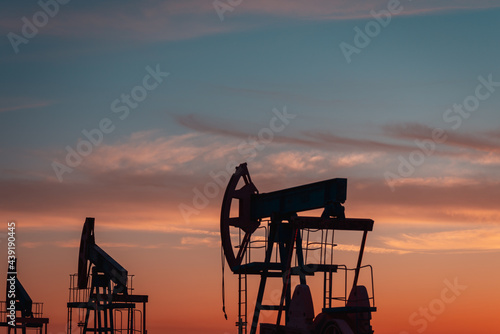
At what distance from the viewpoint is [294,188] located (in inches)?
1089

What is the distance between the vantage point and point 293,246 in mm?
24859

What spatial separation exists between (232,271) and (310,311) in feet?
16.9

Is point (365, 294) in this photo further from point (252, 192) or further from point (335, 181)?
point (252, 192)

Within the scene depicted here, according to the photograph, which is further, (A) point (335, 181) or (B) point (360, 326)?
(A) point (335, 181)

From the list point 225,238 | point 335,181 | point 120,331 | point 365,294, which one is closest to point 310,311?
point 365,294

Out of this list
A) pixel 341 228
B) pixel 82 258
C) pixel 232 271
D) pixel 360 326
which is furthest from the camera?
pixel 82 258

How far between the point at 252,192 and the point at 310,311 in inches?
246

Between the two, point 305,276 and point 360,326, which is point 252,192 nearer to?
point 305,276

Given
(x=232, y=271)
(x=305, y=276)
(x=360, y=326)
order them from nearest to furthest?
(x=360, y=326) < (x=305, y=276) < (x=232, y=271)

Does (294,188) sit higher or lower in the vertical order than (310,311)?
higher

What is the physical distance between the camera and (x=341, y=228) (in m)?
25.0

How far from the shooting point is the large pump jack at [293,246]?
2370cm

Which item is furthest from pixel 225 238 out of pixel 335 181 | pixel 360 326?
pixel 360 326

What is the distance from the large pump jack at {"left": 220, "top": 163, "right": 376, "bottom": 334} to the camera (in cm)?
2370
